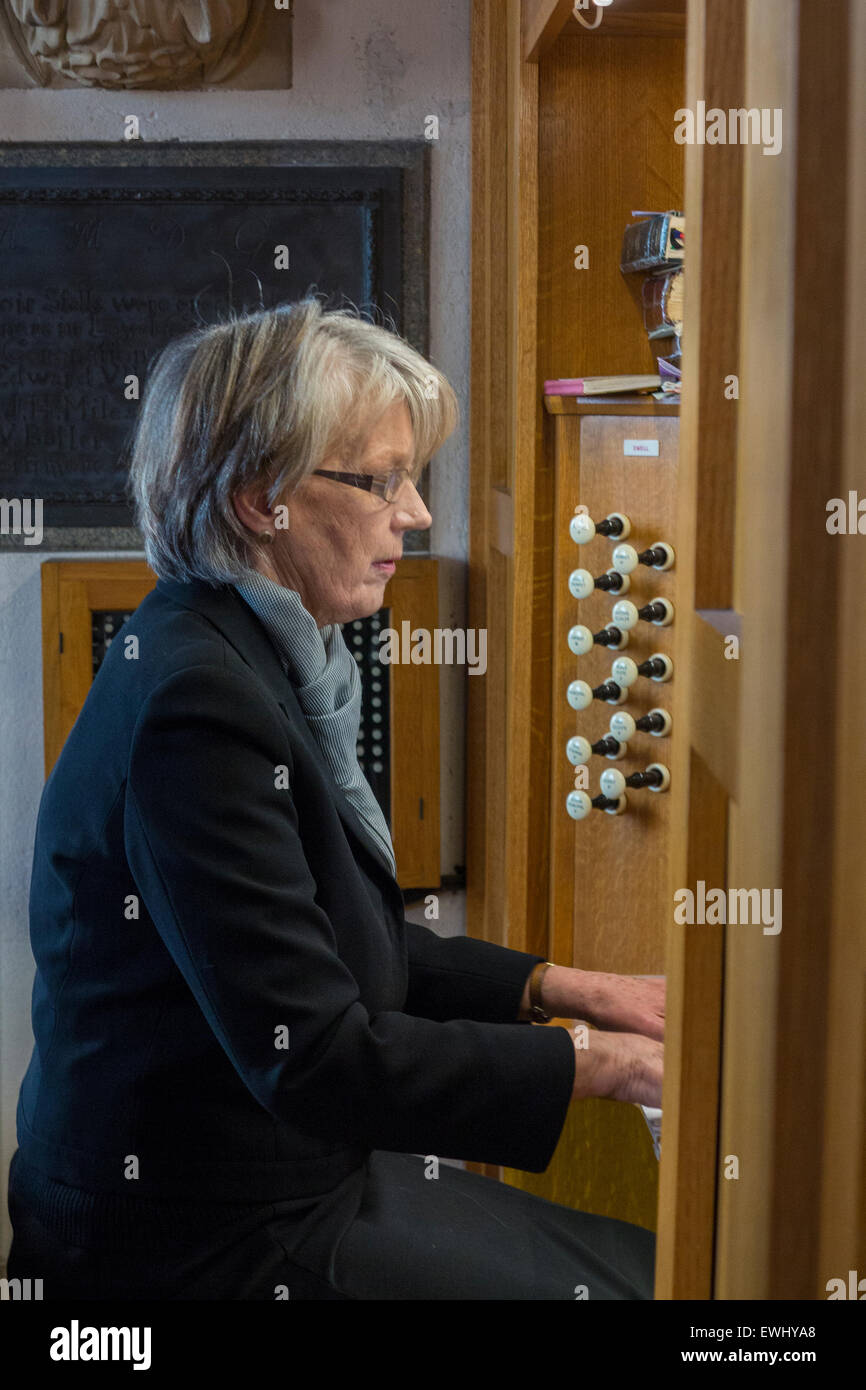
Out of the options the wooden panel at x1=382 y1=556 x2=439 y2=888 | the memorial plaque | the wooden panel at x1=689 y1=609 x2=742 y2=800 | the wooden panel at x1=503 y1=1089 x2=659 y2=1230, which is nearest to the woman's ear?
the wooden panel at x1=689 y1=609 x2=742 y2=800

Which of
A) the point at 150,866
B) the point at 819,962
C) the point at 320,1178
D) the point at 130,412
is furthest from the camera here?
the point at 130,412

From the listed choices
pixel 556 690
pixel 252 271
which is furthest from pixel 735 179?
pixel 252 271

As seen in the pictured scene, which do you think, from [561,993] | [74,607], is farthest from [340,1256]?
[74,607]

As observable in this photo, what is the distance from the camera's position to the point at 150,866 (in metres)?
1.26

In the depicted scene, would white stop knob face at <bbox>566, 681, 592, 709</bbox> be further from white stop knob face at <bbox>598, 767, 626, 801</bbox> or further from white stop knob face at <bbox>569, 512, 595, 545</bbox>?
white stop knob face at <bbox>569, 512, 595, 545</bbox>

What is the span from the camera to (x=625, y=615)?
2148mm

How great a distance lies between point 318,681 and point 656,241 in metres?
1.03

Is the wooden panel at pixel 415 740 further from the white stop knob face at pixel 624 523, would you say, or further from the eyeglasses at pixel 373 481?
the eyeglasses at pixel 373 481

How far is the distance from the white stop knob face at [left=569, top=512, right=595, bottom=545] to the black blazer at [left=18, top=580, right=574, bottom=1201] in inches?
33.9

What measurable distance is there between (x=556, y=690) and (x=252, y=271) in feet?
3.81

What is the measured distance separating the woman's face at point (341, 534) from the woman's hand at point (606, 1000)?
538 millimetres

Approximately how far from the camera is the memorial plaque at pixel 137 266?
273 centimetres

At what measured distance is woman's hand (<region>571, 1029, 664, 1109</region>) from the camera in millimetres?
1362
